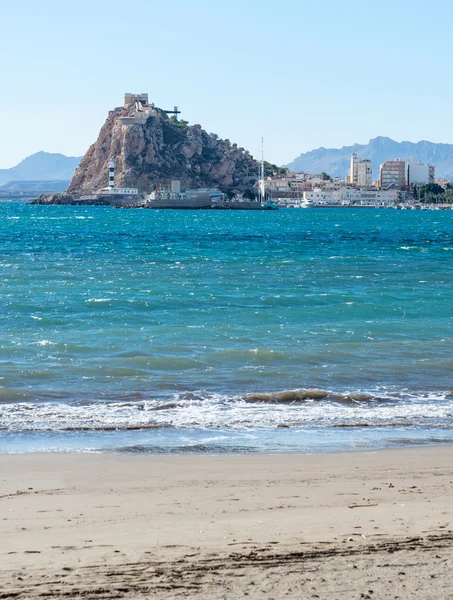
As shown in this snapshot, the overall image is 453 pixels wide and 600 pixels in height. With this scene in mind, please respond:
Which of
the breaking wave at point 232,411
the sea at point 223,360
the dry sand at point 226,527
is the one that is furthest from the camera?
the breaking wave at point 232,411

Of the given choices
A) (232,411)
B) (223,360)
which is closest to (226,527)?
(232,411)

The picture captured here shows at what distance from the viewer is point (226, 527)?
6.80 m

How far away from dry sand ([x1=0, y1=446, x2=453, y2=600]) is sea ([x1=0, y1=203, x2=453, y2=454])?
134 centimetres

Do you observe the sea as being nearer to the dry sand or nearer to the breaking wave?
the breaking wave

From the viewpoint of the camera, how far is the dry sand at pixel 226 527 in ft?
18.3

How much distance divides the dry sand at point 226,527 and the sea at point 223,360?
1.34 m

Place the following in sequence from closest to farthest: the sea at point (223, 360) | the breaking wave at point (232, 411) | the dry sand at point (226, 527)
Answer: the dry sand at point (226, 527)
the sea at point (223, 360)
the breaking wave at point (232, 411)

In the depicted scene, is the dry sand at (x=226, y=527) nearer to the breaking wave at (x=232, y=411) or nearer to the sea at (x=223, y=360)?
the sea at (x=223, y=360)

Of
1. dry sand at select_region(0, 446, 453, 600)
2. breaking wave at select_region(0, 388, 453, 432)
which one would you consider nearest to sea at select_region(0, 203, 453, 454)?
breaking wave at select_region(0, 388, 453, 432)

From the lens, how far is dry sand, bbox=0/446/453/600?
559 cm

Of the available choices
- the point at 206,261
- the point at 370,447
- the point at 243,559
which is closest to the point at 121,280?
the point at 206,261

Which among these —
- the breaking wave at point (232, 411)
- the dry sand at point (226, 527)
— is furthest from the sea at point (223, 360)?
the dry sand at point (226, 527)

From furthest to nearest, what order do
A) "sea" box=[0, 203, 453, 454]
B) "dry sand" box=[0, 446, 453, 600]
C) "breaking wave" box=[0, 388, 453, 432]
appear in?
"breaking wave" box=[0, 388, 453, 432] → "sea" box=[0, 203, 453, 454] → "dry sand" box=[0, 446, 453, 600]

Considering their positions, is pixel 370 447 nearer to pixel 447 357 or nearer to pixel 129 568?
pixel 129 568
